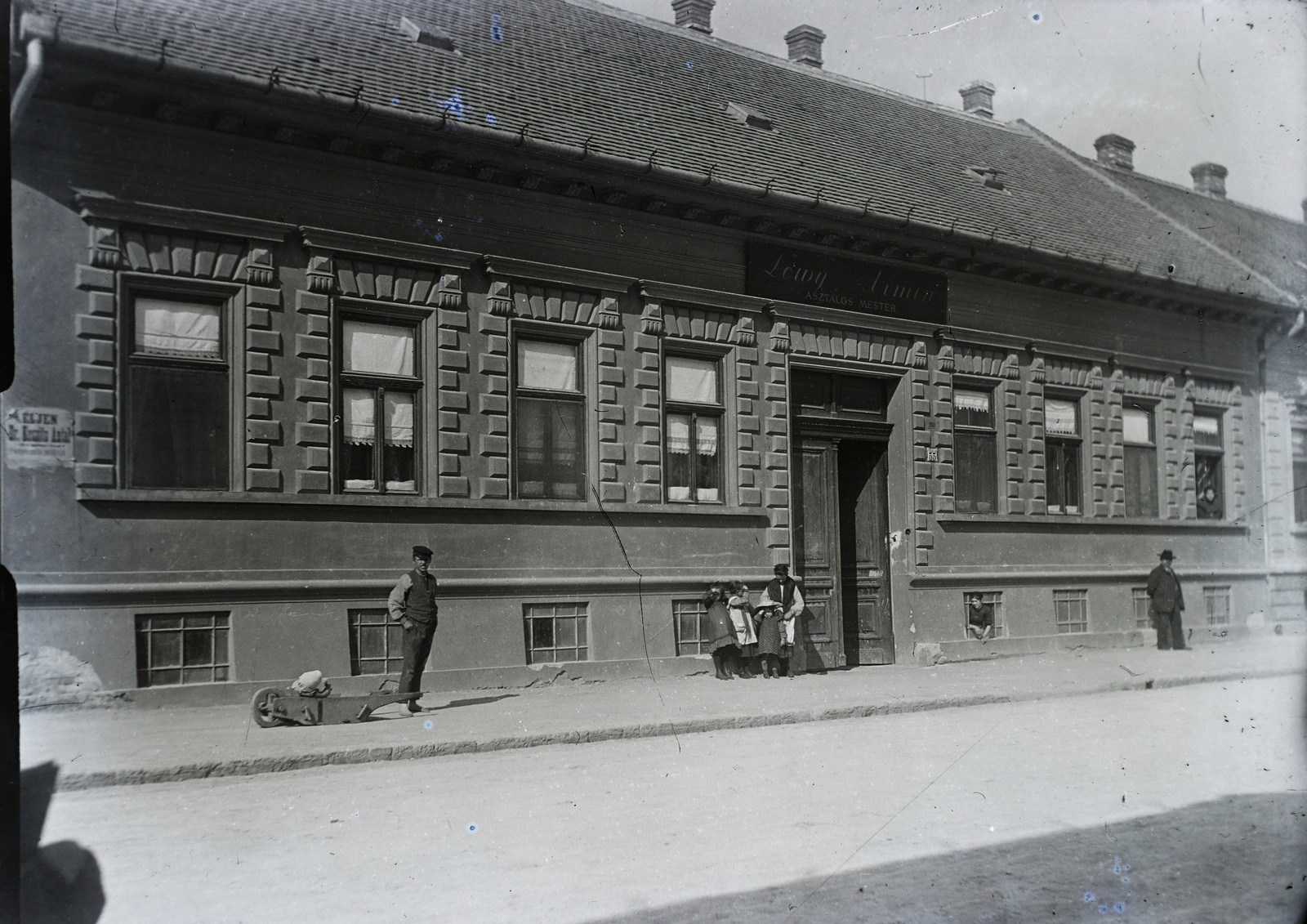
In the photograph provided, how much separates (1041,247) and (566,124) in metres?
6.63

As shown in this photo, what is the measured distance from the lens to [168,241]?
7.83 metres

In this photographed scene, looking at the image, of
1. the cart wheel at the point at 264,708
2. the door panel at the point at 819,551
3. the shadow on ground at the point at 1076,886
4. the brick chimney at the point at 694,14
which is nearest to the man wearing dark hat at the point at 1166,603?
the door panel at the point at 819,551

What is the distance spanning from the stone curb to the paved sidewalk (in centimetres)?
1

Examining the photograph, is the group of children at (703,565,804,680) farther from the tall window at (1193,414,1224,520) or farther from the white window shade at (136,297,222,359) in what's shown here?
the white window shade at (136,297,222,359)

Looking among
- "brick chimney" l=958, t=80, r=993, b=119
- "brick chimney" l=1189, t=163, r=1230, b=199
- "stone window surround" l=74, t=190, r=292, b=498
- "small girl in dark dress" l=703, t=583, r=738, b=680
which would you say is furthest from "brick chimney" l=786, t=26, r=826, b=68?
"stone window surround" l=74, t=190, r=292, b=498

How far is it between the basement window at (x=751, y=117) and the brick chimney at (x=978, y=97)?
11.3 feet

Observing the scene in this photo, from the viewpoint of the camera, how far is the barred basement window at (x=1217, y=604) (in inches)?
410

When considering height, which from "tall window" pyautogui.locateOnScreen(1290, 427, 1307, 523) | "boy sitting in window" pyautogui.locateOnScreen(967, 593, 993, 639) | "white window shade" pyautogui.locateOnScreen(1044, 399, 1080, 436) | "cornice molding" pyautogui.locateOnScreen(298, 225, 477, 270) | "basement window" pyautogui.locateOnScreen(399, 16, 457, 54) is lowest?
"boy sitting in window" pyautogui.locateOnScreen(967, 593, 993, 639)

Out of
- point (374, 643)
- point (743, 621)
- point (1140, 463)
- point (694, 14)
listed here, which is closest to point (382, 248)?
point (374, 643)

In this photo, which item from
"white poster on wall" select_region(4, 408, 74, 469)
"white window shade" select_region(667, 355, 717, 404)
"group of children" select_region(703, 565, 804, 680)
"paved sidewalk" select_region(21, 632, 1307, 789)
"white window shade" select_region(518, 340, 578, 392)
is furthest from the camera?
"white window shade" select_region(667, 355, 717, 404)

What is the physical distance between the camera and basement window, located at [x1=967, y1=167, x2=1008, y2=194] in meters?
14.2

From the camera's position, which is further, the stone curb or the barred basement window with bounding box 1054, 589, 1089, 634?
the barred basement window with bounding box 1054, 589, 1089, 634

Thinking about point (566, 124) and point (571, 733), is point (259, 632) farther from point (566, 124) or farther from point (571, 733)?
point (566, 124)

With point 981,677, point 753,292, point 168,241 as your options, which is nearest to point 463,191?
point 168,241
